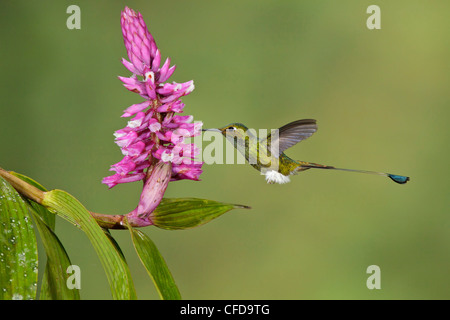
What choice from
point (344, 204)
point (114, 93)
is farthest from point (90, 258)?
point (344, 204)

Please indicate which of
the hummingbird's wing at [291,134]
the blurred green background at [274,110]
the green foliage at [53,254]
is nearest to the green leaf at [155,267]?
the green foliage at [53,254]

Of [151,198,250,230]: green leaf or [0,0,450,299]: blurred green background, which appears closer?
[151,198,250,230]: green leaf

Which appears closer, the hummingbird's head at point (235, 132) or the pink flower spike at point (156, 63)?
the pink flower spike at point (156, 63)

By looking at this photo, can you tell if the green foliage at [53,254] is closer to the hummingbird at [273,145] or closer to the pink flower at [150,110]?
the pink flower at [150,110]

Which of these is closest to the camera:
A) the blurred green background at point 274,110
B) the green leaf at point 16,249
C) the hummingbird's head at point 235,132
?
the green leaf at point 16,249

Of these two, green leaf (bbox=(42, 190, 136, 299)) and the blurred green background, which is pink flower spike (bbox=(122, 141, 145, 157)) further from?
the blurred green background

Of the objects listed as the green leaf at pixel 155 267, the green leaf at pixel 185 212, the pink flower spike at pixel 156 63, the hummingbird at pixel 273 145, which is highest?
the pink flower spike at pixel 156 63

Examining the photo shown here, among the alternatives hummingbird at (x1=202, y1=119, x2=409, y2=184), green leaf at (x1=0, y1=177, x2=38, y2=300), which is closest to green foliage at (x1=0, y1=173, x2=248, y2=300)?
green leaf at (x1=0, y1=177, x2=38, y2=300)
